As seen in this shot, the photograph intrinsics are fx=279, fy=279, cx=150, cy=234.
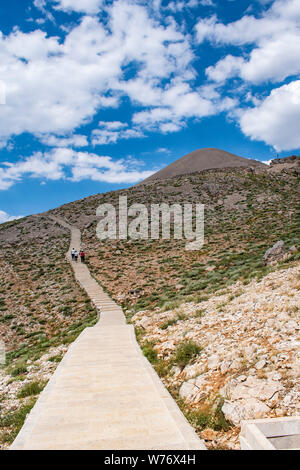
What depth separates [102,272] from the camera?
92.9 feet

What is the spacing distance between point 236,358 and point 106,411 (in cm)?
340

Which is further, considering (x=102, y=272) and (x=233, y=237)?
(x=233, y=237)

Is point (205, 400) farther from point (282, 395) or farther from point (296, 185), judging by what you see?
point (296, 185)

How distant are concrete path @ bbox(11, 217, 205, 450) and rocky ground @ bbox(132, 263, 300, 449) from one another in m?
0.60

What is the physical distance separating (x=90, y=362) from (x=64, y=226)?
144ft

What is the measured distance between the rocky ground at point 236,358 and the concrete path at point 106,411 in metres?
0.60

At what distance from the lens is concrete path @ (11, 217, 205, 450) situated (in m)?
4.70

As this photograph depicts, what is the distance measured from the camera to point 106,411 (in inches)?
225

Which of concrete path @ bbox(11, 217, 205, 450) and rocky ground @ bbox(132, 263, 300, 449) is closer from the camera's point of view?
concrete path @ bbox(11, 217, 205, 450)

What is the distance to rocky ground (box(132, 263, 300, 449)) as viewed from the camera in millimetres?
5258

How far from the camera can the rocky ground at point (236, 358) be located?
526cm

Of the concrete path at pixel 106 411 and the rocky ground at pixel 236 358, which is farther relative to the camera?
the rocky ground at pixel 236 358

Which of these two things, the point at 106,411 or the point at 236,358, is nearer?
the point at 106,411
